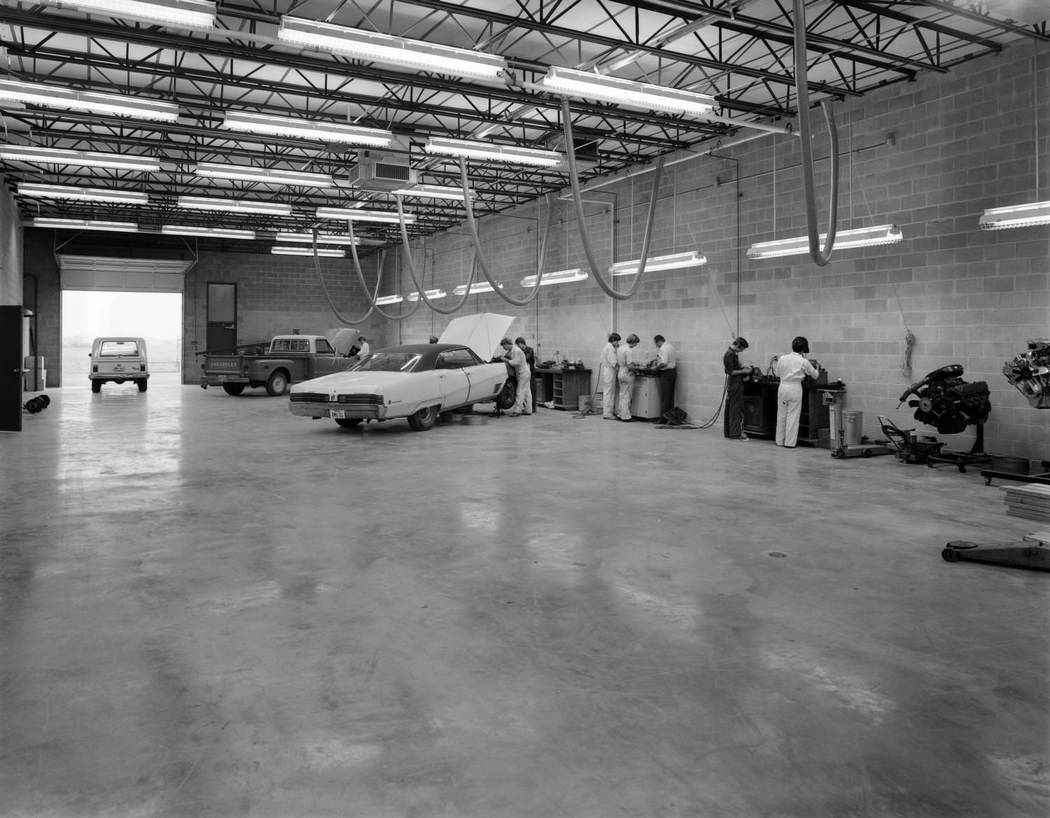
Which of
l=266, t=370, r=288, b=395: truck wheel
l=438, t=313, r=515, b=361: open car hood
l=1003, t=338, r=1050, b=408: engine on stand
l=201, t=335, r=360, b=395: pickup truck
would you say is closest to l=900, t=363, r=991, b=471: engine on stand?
l=1003, t=338, r=1050, b=408: engine on stand

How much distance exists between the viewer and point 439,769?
2.54 metres

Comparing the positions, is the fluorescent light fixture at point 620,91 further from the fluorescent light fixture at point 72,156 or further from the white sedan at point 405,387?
the fluorescent light fixture at point 72,156

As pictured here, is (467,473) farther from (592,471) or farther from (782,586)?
(782,586)

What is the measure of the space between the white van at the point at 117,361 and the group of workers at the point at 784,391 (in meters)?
16.5

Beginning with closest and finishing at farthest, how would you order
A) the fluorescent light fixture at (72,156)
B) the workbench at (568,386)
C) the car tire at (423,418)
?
the fluorescent light fixture at (72,156)
the car tire at (423,418)
the workbench at (568,386)

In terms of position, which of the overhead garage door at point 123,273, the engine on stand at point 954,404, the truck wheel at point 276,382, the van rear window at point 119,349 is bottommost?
the truck wheel at point 276,382

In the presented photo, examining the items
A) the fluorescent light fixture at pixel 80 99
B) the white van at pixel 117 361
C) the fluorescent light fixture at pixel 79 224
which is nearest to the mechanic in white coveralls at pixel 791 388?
the fluorescent light fixture at pixel 80 99

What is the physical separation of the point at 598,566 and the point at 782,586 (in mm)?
1138

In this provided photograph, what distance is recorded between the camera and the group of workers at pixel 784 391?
11070mm

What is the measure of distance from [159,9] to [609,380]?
10.2 m

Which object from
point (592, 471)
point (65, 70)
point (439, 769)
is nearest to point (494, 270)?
point (65, 70)

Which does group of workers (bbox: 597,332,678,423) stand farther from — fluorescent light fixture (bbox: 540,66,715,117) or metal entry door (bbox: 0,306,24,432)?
metal entry door (bbox: 0,306,24,432)

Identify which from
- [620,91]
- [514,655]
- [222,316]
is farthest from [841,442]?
[222,316]

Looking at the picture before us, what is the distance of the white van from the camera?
815 inches
